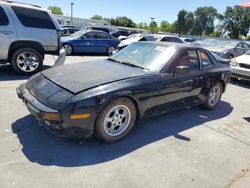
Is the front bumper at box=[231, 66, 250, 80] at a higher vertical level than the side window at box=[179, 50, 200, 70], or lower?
lower

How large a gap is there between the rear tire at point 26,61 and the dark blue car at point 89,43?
5812 millimetres

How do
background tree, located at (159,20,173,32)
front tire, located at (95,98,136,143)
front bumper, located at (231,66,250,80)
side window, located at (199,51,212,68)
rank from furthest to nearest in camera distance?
background tree, located at (159,20,173,32)
front bumper, located at (231,66,250,80)
side window, located at (199,51,212,68)
front tire, located at (95,98,136,143)

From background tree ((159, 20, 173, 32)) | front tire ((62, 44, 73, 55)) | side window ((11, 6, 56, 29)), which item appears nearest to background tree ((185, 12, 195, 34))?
background tree ((159, 20, 173, 32))

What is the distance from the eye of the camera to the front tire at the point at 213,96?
18.3ft

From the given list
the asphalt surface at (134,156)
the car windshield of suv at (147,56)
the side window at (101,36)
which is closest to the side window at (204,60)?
the car windshield of suv at (147,56)

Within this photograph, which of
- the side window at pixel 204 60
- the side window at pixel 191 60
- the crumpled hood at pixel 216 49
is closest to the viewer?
the side window at pixel 191 60

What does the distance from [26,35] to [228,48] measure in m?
11.4

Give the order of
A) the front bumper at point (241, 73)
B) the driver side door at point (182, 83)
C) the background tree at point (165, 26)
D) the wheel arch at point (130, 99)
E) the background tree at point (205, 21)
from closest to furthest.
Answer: the wheel arch at point (130, 99), the driver side door at point (182, 83), the front bumper at point (241, 73), the background tree at point (205, 21), the background tree at point (165, 26)

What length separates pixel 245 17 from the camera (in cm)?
6694

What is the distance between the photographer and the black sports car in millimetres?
3330

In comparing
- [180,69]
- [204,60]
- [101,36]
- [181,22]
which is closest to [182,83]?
[180,69]

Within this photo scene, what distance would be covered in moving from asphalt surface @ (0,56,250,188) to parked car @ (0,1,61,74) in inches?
109

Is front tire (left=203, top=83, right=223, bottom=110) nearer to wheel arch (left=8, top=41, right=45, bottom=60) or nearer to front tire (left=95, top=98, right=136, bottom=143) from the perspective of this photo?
front tire (left=95, top=98, right=136, bottom=143)

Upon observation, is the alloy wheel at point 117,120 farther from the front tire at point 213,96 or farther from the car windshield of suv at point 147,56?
the front tire at point 213,96
